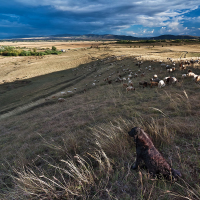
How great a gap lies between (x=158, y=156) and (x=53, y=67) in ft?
118

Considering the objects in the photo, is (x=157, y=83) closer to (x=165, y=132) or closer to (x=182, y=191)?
(x=165, y=132)

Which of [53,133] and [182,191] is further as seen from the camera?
[53,133]

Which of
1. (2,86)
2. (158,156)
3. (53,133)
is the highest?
(158,156)

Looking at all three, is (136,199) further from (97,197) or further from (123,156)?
(123,156)

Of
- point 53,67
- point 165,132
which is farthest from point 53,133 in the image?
point 53,67

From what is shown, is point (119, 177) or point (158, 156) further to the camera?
point (119, 177)

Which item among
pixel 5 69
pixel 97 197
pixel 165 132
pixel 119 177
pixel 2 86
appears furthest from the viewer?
pixel 5 69

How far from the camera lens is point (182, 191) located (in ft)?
6.56

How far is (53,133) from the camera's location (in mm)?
5480

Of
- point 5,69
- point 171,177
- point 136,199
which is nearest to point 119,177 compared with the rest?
point 136,199

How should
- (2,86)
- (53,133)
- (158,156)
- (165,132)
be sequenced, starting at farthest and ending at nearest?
(2,86), (53,133), (165,132), (158,156)

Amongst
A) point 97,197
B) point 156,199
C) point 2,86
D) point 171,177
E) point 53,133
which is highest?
point 171,177

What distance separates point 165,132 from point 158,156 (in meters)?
1.07

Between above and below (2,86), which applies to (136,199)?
above
